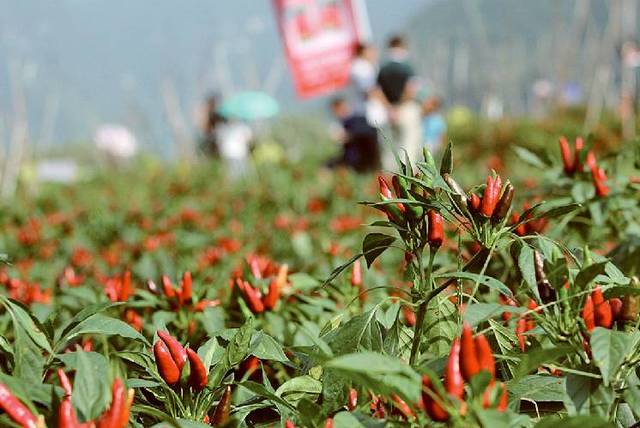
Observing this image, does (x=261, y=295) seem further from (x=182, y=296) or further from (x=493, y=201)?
(x=493, y=201)

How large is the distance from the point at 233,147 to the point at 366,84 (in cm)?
272

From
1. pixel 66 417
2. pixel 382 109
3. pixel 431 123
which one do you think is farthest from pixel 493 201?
pixel 431 123

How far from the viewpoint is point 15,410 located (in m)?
0.79

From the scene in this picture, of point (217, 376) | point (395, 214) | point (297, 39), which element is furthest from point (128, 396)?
point (297, 39)

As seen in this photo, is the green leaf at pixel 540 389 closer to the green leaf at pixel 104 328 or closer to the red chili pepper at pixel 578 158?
the green leaf at pixel 104 328

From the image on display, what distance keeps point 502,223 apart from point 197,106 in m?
12.7

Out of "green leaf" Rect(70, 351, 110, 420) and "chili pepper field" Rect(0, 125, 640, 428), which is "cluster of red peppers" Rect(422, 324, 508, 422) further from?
"green leaf" Rect(70, 351, 110, 420)

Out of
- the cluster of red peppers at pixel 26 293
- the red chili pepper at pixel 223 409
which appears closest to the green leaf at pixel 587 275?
the red chili pepper at pixel 223 409

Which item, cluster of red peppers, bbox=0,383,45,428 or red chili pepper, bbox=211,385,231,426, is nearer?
cluster of red peppers, bbox=0,383,45,428

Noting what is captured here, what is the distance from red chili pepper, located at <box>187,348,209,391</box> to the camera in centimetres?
97

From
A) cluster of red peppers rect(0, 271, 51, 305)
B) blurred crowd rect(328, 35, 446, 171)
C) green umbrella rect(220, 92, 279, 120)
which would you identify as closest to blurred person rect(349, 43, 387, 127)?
blurred crowd rect(328, 35, 446, 171)

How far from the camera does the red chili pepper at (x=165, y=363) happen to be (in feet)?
3.22

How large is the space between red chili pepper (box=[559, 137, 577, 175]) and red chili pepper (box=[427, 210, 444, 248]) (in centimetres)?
93

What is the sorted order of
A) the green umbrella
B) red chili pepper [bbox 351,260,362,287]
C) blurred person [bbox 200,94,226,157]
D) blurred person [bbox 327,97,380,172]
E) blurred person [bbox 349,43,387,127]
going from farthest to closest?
the green umbrella
blurred person [bbox 200,94,226,157]
blurred person [bbox 327,97,380,172]
blurred person [bbox 349,43,387,127]
red chili pepper [bbox 351,260,362,287]
